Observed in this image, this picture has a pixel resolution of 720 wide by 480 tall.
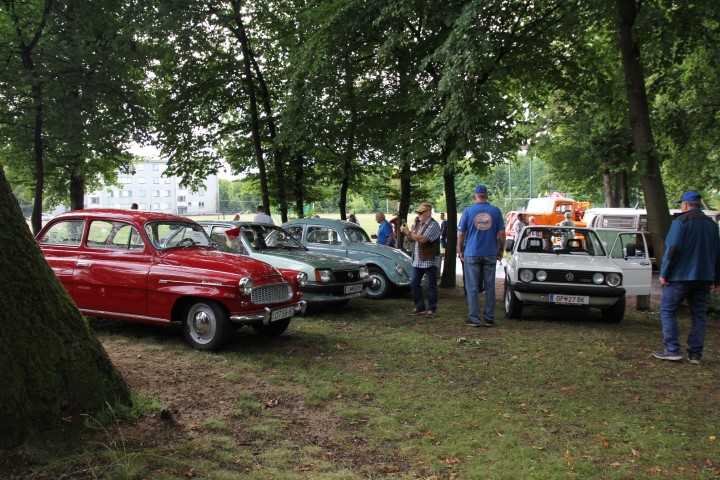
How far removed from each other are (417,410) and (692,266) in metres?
3.88

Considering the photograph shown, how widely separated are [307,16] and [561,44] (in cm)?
602

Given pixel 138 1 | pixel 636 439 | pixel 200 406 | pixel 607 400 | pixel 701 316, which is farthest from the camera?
pixel 138 1

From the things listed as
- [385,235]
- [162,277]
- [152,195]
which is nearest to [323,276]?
[162,277]

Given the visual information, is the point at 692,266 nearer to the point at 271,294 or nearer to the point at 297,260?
the point at 271,294

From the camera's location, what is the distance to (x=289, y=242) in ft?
34.6

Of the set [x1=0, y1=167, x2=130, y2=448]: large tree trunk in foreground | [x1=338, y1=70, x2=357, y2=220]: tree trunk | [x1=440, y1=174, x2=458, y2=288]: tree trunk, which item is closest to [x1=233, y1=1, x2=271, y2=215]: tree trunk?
[x1=338, y1=70, x2=357, y2=220]: tree trunk

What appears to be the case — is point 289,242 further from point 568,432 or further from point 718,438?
point 718,438

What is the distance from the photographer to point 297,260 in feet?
30.8

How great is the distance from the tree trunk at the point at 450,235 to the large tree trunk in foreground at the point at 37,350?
10.4m

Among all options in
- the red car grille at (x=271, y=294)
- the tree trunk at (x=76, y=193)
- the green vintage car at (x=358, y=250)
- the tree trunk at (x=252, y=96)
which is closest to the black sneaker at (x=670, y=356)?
the red car grille at (x=271, y=294)

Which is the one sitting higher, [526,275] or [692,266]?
[692,266]

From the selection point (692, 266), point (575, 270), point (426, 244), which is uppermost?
point (426, 244)

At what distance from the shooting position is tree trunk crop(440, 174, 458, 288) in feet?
44.6

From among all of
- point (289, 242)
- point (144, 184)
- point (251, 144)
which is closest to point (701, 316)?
point (289, 242)
